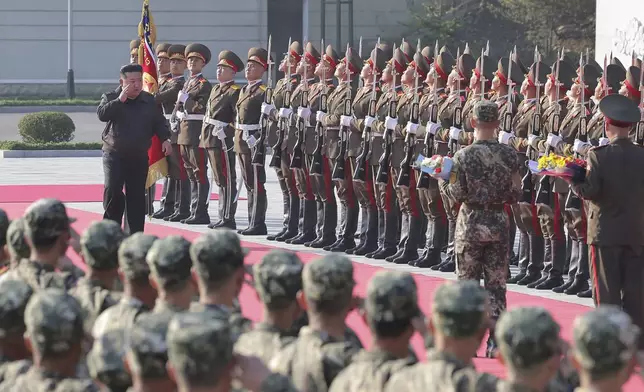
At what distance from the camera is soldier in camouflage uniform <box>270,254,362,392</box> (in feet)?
17.5

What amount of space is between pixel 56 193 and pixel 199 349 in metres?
15.9

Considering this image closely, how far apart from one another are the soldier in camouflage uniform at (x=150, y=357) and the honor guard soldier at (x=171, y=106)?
12.2 metres

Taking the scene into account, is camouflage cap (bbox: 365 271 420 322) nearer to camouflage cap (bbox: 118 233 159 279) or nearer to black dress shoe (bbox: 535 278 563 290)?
camouflage cap (bbox: 118 233 159 279)

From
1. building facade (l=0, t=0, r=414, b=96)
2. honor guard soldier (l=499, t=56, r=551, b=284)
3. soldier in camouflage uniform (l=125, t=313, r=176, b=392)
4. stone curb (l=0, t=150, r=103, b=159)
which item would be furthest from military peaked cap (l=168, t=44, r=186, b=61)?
building facade (l=0, t=0, r=414, b=96)

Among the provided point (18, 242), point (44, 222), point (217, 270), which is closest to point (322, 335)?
point (217, 270)

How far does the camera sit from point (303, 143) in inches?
595

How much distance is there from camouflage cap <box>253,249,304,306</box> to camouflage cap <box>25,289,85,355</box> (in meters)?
0.92

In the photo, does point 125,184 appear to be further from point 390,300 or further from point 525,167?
point 390,300

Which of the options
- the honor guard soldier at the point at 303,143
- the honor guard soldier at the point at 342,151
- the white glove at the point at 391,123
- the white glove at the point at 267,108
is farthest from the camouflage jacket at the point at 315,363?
the white glove at the point at 267,108

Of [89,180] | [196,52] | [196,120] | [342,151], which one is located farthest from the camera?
[89,180]

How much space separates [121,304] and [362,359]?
1379 millimetres

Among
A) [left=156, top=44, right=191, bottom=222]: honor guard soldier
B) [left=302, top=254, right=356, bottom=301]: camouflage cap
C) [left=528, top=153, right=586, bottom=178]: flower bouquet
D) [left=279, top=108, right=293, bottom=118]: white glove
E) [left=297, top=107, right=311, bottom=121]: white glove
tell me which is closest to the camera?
[left=302, top=254, right=356, bottom=301]: camouflage cap

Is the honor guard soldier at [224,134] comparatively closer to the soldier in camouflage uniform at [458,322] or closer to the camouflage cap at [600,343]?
the soldier in camouflage uniform at [458,322]

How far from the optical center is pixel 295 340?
551 cm
